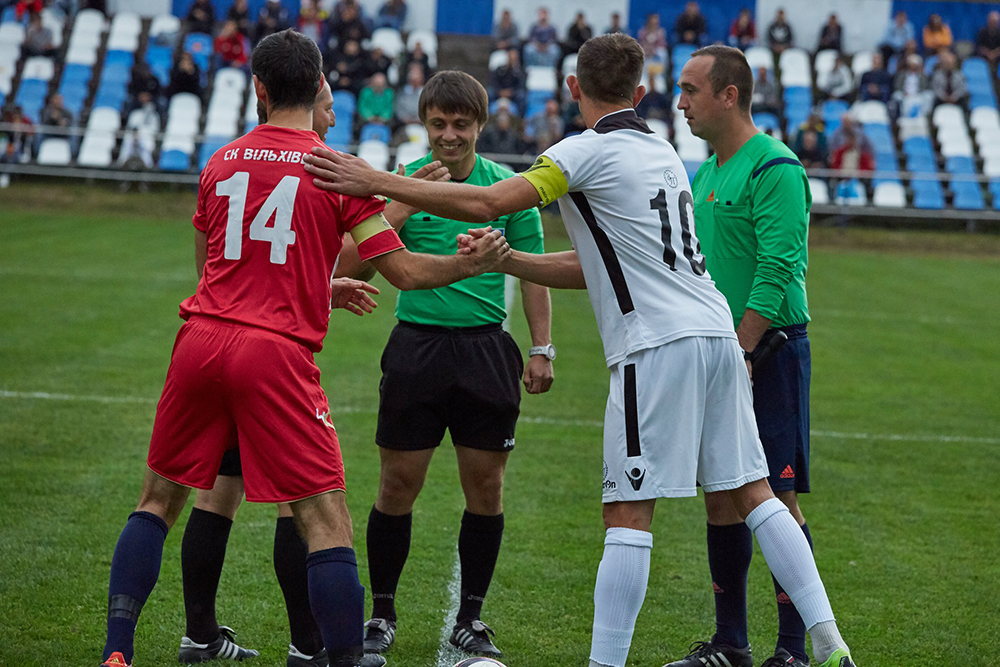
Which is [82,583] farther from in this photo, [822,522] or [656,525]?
[822,522]

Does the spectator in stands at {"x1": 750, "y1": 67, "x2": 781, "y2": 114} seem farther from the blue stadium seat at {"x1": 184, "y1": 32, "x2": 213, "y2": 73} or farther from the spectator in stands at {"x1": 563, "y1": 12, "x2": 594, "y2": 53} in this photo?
the blue stadium seat at {"x1": 184, "y1": 32, "x2": 213, "y2": 73}

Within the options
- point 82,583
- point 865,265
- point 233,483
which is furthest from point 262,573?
point 865,265

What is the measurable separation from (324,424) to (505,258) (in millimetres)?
1040

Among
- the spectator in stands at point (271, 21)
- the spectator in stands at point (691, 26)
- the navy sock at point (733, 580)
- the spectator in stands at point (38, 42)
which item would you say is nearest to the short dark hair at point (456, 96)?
the navy sock at point (733, 580)

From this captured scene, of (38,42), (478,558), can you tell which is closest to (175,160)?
(38,42)

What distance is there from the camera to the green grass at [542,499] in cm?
487

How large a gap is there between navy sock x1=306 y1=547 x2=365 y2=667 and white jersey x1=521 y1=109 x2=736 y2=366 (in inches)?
49.0

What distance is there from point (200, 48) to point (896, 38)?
17.0m

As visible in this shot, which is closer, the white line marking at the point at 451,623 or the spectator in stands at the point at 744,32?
the white line marking at the point at 451,623

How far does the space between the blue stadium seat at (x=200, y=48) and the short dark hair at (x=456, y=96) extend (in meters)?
→ 22.3

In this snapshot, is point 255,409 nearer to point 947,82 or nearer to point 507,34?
point 507,34

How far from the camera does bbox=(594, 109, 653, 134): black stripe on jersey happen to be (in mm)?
4043

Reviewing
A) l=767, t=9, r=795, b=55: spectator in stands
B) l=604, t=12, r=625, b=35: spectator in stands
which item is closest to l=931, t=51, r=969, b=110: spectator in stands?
l=767, t=9, r=795, b=55: spectator in stands

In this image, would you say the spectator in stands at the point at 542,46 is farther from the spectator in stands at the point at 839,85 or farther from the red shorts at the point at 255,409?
the red shorts at the point at 255,409
